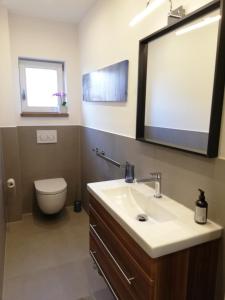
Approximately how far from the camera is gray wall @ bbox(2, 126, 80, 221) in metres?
2.68

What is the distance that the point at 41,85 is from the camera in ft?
9.53

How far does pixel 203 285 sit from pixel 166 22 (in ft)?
4.87

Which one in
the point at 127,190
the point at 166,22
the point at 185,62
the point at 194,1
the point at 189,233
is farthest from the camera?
the point at 127,190

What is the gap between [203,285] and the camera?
42.8 inches

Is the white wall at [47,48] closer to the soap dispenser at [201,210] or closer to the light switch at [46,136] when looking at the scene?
the light switch at [46,136]

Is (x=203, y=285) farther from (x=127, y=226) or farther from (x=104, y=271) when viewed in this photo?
(x=104, y=271)

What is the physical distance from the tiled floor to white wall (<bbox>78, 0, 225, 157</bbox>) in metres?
1.28

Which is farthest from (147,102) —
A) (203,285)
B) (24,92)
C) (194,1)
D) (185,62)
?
(24,92)

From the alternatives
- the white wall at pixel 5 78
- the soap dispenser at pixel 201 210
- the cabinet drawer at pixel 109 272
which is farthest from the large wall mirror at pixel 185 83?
the white wall at pixel 5 78

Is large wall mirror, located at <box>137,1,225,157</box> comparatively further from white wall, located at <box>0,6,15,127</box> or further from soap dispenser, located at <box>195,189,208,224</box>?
white wall, located at <box>0,6,15,127</box>

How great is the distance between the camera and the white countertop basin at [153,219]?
0.96 metres

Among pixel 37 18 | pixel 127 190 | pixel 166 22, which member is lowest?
pixel 127 190

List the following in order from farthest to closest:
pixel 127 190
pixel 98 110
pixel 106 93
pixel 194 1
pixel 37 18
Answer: pixel 37 18
pixel 98 110
pixel 106 93
pixel 127 190
pixel 194 1

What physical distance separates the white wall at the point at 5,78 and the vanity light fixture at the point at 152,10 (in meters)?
1.54
